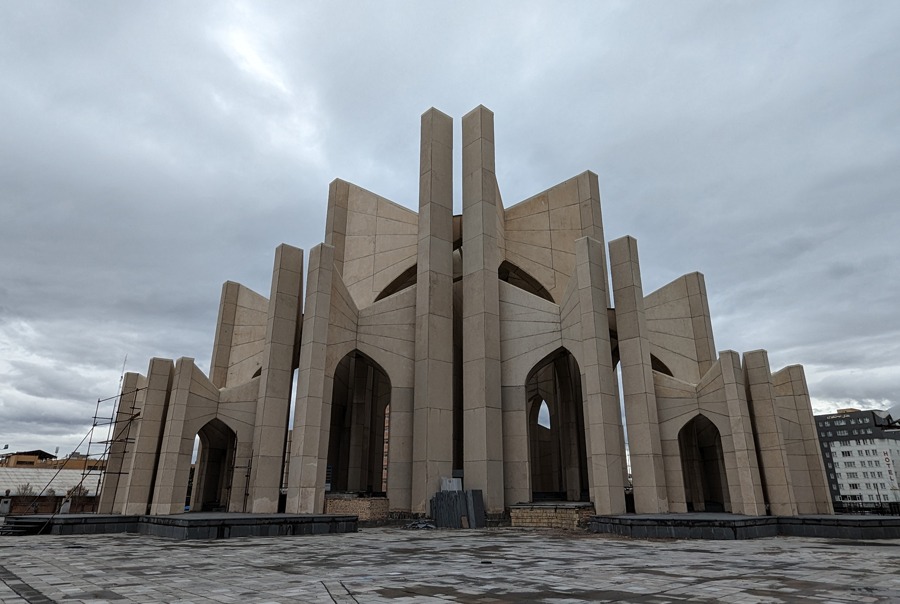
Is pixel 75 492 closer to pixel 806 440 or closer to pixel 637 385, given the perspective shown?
pixel 637 385

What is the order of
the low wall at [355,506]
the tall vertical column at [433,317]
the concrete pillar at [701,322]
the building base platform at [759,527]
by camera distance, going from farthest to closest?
the concrete pillar at [701,322] < the tall vertical column at [433,317] < the low wall at [355,506] < the building base platform at [759,527]

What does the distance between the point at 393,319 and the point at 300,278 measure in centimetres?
406

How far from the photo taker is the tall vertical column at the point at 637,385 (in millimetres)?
18812

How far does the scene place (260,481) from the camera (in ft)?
63.7

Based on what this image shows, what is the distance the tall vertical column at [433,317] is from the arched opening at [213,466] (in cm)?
989

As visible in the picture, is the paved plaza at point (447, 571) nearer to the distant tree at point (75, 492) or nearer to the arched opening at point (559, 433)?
the distant tree at point (75, 492)

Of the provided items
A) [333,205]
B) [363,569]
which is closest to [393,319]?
[333,205]

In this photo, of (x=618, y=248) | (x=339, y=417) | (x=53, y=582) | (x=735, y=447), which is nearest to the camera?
(x=53, y=582)

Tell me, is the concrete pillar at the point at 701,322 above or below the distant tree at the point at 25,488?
above

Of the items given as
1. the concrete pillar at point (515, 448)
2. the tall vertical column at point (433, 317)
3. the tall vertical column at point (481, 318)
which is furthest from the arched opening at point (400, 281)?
the concrete pillar at point (515, 448)

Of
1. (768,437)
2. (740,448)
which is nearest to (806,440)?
(768,437)

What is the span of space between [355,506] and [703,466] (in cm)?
1746

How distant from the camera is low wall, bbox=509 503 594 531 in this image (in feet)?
60.0

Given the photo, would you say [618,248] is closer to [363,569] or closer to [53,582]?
[363,569]
